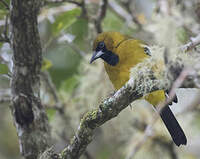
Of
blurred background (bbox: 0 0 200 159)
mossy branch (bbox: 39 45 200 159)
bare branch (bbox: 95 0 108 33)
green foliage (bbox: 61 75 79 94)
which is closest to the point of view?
mossy branch (bbox: 39 45 200 159)

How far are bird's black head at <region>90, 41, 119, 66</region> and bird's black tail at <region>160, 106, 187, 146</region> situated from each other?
0.67 meters

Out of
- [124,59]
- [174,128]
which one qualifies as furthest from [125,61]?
[174,128]

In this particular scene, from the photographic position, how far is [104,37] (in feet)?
12.6

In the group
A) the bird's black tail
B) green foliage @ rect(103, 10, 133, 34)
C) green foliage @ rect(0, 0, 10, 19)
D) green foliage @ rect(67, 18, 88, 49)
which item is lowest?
the bird's black tail

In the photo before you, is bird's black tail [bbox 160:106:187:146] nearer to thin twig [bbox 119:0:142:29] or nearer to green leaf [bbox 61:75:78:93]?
green leaf [bbox 61:75:78:93]

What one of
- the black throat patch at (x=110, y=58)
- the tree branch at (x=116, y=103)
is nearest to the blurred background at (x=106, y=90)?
the black throat patch at (x=110, y=58)

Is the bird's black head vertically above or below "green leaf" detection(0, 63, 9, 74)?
below

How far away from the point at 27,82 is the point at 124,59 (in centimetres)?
101

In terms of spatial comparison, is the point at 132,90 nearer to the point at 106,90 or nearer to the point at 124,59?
the point at 124,59

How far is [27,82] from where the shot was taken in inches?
111

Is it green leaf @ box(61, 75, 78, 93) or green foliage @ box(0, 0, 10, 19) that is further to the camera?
green leaf @ box(61, 75, 78, 93)

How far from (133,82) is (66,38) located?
74.3 inches

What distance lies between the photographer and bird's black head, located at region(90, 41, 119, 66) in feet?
12.0

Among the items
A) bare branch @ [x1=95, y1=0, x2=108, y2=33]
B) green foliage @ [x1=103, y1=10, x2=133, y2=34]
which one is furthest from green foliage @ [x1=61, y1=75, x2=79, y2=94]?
green foliage @ [x1=103, y1=10, x2=133, y2=34]
